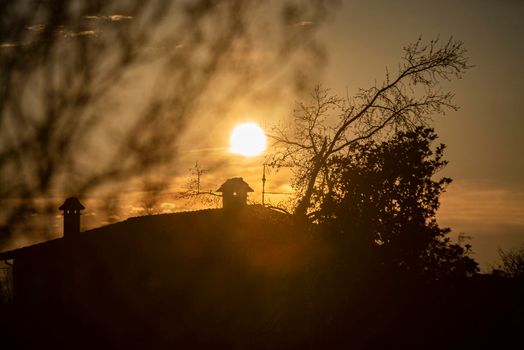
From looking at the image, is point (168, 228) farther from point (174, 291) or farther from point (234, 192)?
point (174, 291)

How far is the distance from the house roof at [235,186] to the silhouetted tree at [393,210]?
1080cm

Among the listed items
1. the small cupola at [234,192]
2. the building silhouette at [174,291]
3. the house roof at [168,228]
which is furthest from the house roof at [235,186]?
the building silhouette at [174,291]

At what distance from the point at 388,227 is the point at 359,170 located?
1933 millimetres

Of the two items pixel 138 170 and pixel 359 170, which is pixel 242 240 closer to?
pixel 359 170

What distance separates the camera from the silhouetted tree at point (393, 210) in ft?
56.4

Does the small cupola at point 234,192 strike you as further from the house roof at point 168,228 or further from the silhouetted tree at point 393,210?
the silhouetted tree at point 393,210

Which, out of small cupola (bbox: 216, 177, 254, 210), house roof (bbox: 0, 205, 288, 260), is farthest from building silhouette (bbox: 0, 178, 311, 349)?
small cupola (bbox: 216, 177, 254, 210)

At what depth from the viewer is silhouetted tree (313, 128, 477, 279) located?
1719 cm

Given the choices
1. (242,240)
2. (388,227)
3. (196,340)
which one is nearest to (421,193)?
(388,227)

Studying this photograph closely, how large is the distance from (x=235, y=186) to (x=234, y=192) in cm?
41

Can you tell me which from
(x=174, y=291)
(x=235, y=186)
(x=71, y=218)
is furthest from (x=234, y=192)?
(x=174, y=291)

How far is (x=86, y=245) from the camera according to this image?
27422 millimetres

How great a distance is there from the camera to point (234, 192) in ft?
95.9

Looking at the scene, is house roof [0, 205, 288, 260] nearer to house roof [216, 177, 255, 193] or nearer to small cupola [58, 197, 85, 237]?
small cupola [58, 197, 85, 237]
